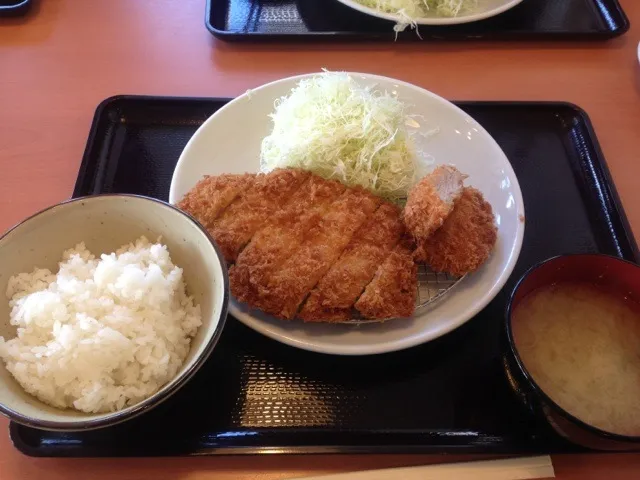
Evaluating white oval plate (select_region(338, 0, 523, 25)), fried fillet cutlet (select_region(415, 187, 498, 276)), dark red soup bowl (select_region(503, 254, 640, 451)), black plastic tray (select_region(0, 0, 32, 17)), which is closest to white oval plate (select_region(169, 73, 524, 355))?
fried fillet cutlet (select_region(415, 187, 498, 276))

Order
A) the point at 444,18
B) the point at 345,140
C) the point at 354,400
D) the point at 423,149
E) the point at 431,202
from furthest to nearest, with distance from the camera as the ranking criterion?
the point at 444,18 → the point at 423,149 → the point at 345,140 → the point at 431,202 → the point at 354,400

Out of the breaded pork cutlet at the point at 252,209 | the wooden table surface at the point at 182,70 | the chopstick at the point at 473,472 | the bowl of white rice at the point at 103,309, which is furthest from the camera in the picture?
the wooden table surface at the point at 182,70

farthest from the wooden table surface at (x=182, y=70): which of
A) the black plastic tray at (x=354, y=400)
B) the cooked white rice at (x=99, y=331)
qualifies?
the cooked white rice at (x=99, y=331)

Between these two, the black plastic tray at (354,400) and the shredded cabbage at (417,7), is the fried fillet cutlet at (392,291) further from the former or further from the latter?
the shredded cabbage at (417,7)

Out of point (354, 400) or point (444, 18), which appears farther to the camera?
point (444, 18)

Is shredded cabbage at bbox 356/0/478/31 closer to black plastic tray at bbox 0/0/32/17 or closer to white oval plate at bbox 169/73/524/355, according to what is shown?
white oval plate at bbox 169/73/524/355

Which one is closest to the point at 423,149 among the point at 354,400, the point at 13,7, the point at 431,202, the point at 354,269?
the point at 431,202

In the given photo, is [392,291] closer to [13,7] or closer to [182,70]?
[182,70]
